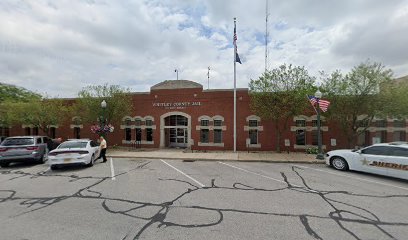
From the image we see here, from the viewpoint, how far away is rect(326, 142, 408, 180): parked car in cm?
909

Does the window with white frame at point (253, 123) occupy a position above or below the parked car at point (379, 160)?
above

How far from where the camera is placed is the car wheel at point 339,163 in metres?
11.1

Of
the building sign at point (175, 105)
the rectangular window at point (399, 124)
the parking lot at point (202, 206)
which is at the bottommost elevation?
the parking lot at point (202, 206)

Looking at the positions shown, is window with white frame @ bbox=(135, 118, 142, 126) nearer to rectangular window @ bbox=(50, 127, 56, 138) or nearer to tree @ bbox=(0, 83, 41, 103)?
rectangular window @ bbox=(50, 127, 56, 138)

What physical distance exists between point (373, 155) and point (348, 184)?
8.79ft

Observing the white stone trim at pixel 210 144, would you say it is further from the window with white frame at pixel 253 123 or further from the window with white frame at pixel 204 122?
the window with white frame at pixel 253 123

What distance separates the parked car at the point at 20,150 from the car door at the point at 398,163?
17.3m

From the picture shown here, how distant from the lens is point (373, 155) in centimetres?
997

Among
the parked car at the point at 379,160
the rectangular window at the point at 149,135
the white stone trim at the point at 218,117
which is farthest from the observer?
the rectangular window at the point at 149,135

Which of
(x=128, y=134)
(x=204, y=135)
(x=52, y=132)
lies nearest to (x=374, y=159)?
(x=204, y=135)

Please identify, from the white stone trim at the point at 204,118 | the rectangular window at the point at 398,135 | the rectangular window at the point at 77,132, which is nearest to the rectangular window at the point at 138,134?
the white stone trim at the point at 204,118

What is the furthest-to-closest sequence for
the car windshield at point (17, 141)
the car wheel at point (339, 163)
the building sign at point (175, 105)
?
the building sign at point (175, 105)
the car windshield at point (17, 141)
the car wheel at point (339, 163)

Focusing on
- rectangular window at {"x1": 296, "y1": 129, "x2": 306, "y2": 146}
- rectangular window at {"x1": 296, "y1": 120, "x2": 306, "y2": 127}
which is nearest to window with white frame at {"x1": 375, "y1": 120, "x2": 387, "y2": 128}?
rectangular window at {"x1": 296, "y1": 120, "x2": 306, "y2": 127}

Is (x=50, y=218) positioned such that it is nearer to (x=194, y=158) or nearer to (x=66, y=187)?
(x=66, y=187)
